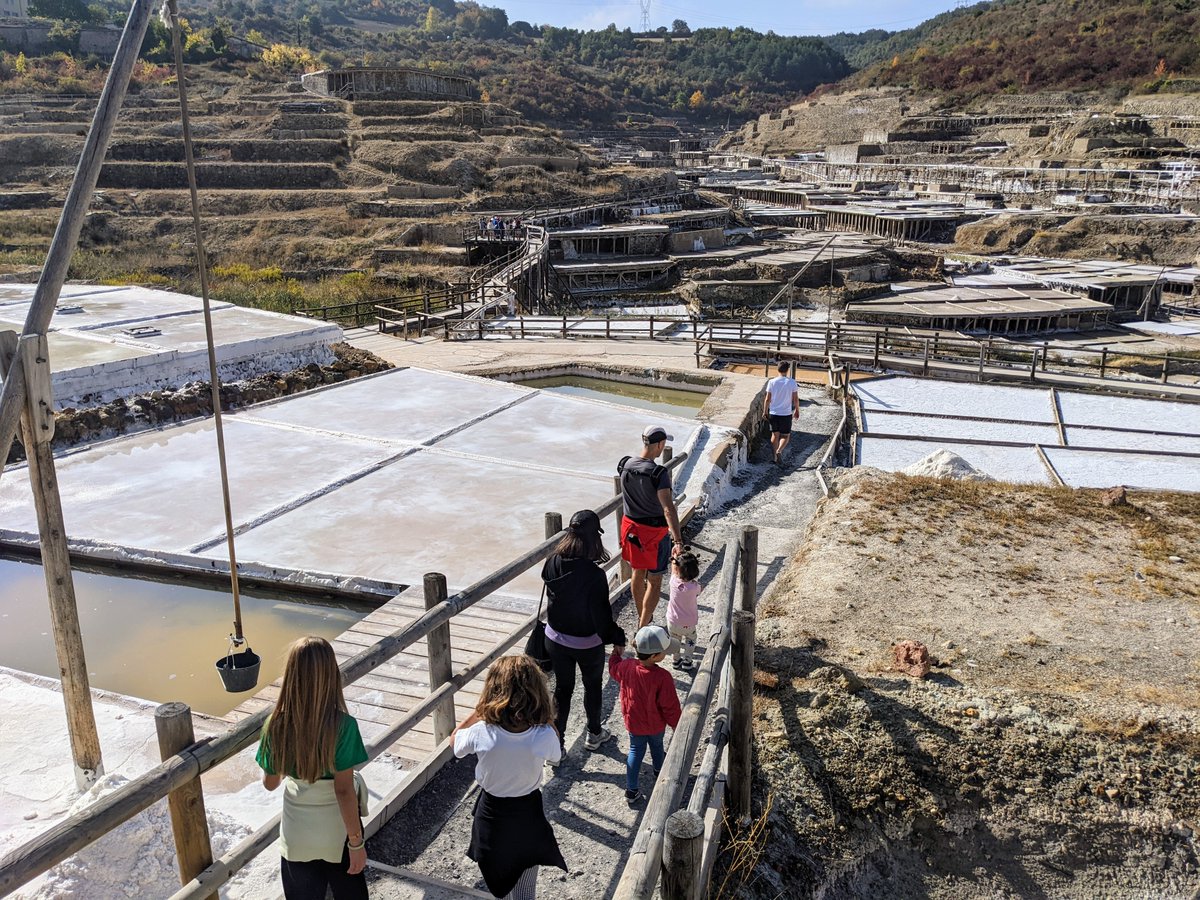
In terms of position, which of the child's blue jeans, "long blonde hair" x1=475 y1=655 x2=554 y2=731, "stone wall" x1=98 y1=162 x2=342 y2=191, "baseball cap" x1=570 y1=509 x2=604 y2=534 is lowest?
the child's blue jeans

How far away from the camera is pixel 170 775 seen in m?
2.84

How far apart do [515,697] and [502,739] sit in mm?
163

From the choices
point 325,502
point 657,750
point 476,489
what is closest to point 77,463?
point 325,502

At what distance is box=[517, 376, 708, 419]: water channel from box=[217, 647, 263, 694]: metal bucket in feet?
34.6

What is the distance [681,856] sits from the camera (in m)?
2.76

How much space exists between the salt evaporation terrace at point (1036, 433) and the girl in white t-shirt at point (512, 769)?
8412 mm

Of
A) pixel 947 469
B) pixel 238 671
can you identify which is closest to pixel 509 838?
pixel 238 671

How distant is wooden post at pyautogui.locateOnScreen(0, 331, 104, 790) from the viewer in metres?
4.08

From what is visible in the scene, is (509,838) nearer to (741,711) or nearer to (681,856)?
(681,856)

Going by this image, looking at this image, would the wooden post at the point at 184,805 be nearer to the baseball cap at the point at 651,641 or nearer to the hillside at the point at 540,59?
the baseball cap at the point at 651,641

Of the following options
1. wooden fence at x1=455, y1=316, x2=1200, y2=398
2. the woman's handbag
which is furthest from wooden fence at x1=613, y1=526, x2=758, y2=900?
wooden fence at x1=455, y1=316, x2=1200, y2=398

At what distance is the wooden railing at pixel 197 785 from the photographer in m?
2.48

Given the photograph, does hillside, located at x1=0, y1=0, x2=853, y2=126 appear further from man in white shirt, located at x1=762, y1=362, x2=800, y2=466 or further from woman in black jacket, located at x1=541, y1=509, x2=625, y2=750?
woman in black jacket, located at x1=541, y1=509, x2=625, y2=750

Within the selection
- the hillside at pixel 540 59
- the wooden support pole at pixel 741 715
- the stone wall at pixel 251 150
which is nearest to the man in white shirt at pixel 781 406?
the wooden support pole at pixel 741 715
